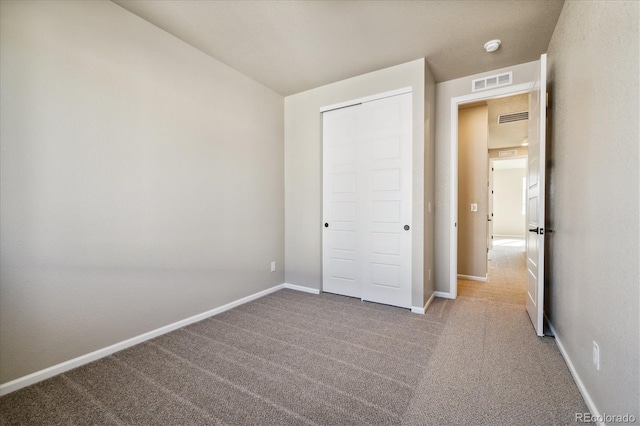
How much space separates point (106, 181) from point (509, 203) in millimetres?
12129

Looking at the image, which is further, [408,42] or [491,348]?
[408,42]

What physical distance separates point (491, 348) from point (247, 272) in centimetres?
260

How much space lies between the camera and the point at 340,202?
3.65m

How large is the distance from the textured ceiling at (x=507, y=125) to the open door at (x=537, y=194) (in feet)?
5.73

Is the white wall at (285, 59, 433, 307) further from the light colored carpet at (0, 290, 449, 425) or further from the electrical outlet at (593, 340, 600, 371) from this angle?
the electrical outlet at (593, 340, 600, 371)

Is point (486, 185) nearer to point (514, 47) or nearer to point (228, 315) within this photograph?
point (514, 47)

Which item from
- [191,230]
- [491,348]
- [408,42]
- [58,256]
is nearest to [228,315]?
[191,230]

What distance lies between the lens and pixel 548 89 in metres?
2.66

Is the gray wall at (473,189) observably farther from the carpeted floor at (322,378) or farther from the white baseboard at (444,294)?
the carpeted floor at (322,378)

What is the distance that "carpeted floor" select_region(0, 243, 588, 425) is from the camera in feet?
5.03

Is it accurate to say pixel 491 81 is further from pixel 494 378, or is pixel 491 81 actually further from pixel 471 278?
pixel 494 378

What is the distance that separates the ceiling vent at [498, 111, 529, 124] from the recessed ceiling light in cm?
256

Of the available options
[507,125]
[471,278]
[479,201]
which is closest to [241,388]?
[471,278]

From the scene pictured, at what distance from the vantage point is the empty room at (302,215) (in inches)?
61.2
